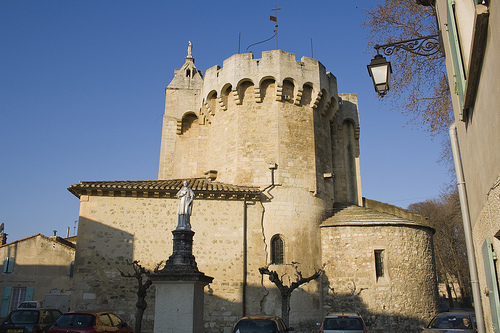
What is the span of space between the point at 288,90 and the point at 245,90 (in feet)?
6.80

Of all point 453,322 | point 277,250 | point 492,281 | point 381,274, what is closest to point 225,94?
point 277,250

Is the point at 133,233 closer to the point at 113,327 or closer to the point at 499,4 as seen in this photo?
the point at 113,327

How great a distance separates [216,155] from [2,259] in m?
16.9

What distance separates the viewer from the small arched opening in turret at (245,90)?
20.6 metres

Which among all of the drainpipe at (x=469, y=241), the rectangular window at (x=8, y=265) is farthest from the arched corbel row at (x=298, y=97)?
the rectangular window at (x=8, y=265)

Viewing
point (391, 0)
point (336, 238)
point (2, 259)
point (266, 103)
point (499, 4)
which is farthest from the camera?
point (2, 259)

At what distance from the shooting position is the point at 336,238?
18.8 meters

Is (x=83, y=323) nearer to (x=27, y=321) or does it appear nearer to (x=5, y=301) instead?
(x=27, y=321)

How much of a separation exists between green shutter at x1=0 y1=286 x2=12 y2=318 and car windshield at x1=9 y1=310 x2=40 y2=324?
14517 millimetres

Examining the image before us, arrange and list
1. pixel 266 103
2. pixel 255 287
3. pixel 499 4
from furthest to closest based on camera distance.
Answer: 1. pixel 266 103
2. pixel 255 287
3. pixel 499 4

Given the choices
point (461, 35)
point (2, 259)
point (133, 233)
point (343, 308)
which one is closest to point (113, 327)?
point (133, 233)

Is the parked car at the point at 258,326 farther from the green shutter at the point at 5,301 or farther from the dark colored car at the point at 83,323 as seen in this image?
the green shutter at the point at 5,301

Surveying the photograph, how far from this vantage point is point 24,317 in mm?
12875

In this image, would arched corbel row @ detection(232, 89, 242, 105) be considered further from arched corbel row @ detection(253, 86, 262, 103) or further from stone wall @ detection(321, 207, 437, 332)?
→ stone wall @ detection(321, 207, 437, 332)
